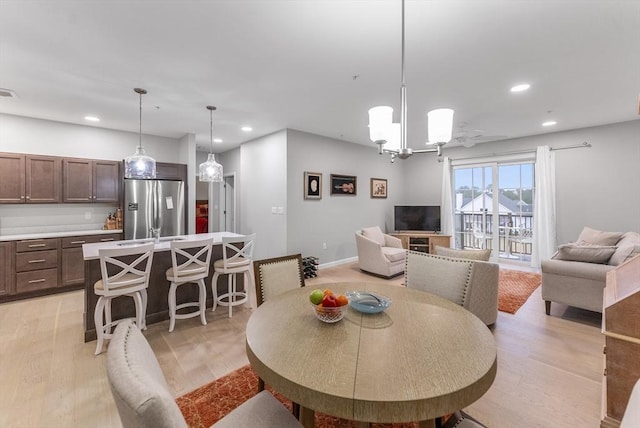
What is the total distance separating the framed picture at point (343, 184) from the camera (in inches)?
225

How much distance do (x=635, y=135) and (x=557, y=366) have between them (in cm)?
457

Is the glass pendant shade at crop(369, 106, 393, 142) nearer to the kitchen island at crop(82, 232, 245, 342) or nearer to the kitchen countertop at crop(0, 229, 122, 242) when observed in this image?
the kitchen island at crop(82, 232, 245, 342)

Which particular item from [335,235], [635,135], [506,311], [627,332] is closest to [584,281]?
[506,311]

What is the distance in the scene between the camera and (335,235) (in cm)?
579

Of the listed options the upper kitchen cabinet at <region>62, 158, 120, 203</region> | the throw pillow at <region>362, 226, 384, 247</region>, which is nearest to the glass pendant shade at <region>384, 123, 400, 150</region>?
the throw pillow at <region>362, 226, 384, 247</region>

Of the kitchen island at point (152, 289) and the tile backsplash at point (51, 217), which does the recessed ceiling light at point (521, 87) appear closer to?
the kitchen island at point (152, 289)

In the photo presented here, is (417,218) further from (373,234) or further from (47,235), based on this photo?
(47,235)

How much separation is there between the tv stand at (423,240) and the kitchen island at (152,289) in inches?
160

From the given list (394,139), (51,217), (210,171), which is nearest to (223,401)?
(394,139)

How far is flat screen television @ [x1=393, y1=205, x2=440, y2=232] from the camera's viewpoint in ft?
20.8

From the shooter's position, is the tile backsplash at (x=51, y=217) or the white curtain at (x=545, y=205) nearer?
the tile backsplash at (x=51, y=217)

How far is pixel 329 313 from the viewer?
1.35 metres

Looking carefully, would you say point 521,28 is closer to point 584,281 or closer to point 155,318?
point 584,281

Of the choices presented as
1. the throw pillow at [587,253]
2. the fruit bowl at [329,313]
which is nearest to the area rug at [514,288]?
the throw pillow at [587,253]
